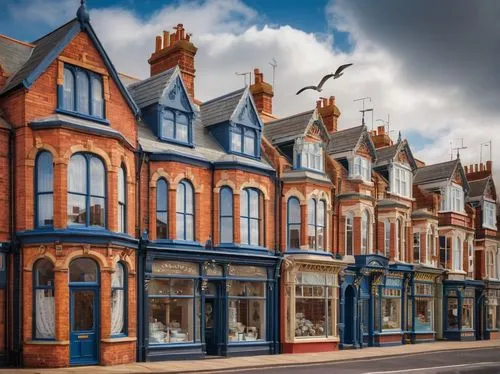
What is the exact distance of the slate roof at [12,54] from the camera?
82.7 ft

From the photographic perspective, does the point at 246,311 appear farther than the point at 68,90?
Yes

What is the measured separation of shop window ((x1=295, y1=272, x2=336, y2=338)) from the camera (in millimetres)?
32312

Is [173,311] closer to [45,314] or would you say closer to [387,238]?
[45,314]

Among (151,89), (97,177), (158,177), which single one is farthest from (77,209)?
(151,89)

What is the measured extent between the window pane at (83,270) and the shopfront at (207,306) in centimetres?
283

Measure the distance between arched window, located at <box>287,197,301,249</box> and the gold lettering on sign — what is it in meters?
5.87

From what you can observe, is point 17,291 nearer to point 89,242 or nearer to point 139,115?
point 89,242

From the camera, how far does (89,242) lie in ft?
76.9

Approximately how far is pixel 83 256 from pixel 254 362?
315 inches

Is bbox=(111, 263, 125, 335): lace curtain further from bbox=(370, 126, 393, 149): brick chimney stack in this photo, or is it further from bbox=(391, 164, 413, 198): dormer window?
bbox=(370, 126, 393, 149): brick chimney stack

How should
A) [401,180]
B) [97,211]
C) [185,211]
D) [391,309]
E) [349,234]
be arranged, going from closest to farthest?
[97,211] → [185,211] → [349,234] → [391,309] → [401,180]

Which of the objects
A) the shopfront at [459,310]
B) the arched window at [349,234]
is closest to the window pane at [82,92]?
the arched window at [349,234]

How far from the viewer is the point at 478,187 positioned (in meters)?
51.2

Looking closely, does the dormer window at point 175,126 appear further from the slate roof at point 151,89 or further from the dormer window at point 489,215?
the dormer window at point 489,215
